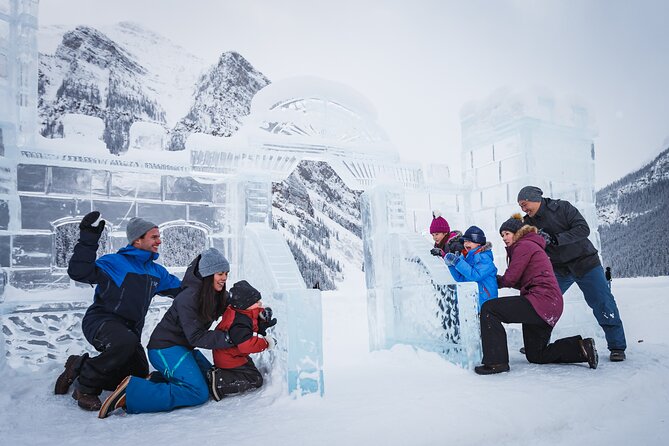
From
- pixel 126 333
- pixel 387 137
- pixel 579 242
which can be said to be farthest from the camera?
pixel 387 137

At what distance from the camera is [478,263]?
4559mm

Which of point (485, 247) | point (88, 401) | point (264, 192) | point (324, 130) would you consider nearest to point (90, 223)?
point (88, 401)

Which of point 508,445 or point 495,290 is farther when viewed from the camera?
point 495,290

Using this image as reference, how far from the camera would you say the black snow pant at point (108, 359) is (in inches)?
136

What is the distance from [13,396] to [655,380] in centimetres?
515

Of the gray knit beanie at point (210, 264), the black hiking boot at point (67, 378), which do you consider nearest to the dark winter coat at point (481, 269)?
the gray knit beanie at point (210, 264)

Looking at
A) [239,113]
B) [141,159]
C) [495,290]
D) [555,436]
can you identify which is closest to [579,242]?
[495,290]

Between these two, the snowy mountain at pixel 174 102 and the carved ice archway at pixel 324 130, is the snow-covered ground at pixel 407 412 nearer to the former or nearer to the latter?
the carved ice archway at pixel 324 130

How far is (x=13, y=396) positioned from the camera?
3660 millimetres

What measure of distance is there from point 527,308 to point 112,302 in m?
3.48

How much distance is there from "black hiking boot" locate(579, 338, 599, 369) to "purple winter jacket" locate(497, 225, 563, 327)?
31cm

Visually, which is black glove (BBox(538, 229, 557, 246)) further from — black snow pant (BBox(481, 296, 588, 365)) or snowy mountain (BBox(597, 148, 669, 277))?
snowy mountain (BBox(597, 148, 669, 277))

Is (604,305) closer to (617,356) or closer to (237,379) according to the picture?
(617,356)

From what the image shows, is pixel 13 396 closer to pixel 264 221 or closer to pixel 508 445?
pixel 264 221
